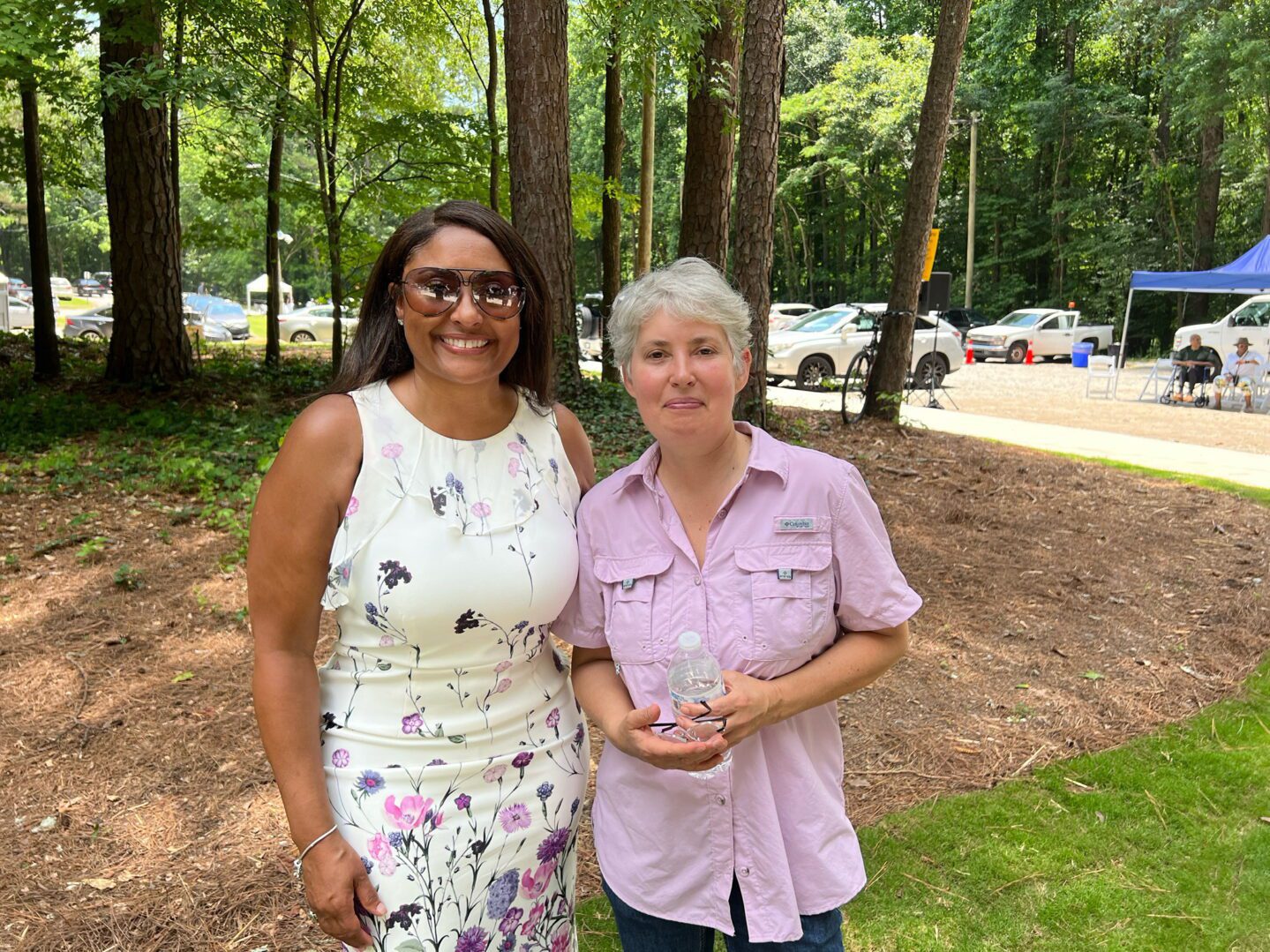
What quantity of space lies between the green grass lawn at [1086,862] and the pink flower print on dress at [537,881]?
1.23 metres

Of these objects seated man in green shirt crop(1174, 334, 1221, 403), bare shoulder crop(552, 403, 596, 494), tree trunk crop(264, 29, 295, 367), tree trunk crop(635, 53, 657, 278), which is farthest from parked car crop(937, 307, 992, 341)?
bare shoulder crop(552, 403, 596, 494)

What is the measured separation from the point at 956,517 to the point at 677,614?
5991 mm

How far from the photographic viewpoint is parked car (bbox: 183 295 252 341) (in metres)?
27.8

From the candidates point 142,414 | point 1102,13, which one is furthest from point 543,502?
point 1102,13

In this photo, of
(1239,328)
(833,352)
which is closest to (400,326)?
(833,352)

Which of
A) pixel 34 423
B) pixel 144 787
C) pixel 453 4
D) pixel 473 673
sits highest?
pixel 453 4

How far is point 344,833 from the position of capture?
1.65 metres

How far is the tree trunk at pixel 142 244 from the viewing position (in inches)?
363

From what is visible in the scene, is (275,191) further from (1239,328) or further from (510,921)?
(1239,328)

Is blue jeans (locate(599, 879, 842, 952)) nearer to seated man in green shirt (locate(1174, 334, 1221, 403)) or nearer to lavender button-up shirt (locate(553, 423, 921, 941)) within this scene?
lavender button-up shirt (locate(553, 423, 921, 941))

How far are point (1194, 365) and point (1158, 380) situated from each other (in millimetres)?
4797

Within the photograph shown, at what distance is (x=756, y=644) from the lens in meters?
1.61

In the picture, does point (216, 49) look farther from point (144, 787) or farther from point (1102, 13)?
point (1102, 13)

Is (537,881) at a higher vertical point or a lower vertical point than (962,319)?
lower
